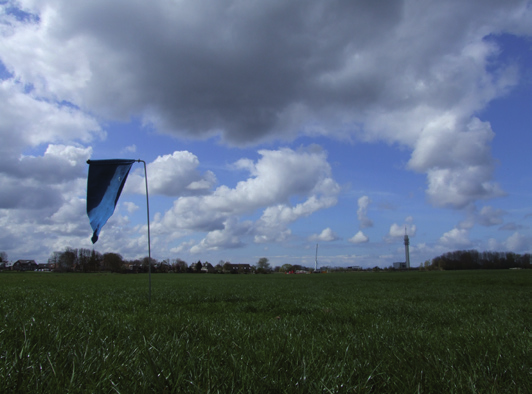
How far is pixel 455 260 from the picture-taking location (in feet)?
572

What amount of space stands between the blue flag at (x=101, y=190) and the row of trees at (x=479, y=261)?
18627 cm

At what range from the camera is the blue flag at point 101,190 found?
30.5 feet

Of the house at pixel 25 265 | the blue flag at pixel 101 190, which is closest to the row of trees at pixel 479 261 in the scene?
the blue flag at pixel 101 190

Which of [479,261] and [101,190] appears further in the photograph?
[479,261]

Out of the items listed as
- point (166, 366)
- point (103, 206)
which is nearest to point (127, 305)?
point (103, 206)

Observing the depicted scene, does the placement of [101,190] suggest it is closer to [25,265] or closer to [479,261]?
[479,261]

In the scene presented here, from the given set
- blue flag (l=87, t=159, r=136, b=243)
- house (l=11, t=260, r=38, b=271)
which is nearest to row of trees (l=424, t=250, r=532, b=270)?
blue flag (l=87, t=159, r=136, b=243)

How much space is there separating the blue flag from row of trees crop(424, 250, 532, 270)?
18627cm

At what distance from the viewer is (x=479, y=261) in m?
169

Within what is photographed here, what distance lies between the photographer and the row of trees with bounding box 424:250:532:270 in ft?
518

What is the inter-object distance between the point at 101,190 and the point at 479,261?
200m

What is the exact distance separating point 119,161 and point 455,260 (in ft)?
650

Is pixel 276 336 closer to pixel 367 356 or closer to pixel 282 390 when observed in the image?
pixel 367 356

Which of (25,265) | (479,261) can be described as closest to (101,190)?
(479,261)
